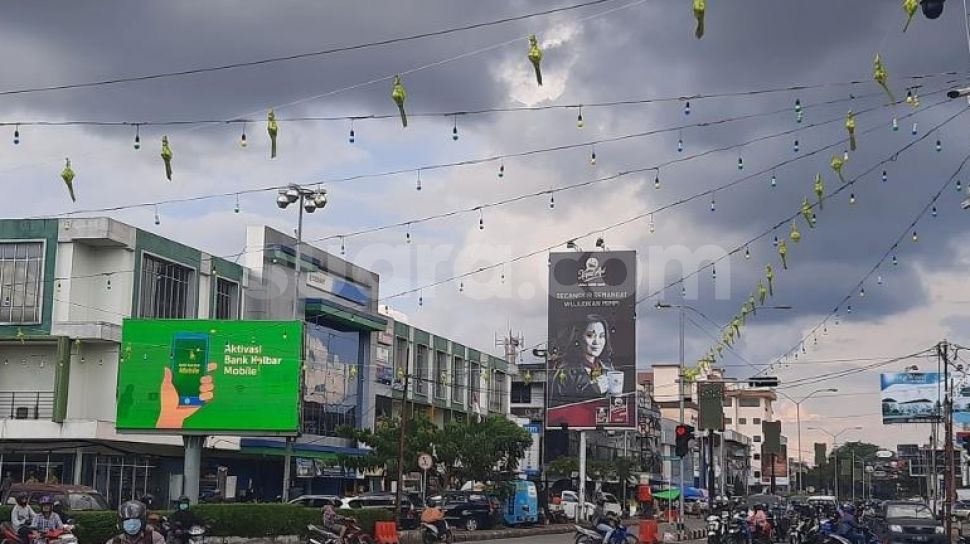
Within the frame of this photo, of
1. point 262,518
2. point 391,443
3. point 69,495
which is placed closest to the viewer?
point 69,495

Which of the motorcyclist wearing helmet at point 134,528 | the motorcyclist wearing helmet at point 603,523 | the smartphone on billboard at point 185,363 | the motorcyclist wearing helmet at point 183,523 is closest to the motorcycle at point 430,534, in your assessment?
the motorcyclist wearing helmet at point 603,523

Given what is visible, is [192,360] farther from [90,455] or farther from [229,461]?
[229,461]

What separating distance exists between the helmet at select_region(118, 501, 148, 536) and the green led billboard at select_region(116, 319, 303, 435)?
2423 centimetres

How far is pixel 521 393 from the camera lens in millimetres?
95062

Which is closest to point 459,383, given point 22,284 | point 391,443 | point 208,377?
point 391,443

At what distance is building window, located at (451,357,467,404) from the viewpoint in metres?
78.2

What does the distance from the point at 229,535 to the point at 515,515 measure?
21.5 metres

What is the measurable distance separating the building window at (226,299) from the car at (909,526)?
29159mm

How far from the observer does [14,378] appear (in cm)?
4525

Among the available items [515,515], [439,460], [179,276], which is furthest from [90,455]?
[515,515]

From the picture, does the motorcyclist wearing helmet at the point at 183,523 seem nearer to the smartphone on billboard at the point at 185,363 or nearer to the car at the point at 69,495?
the car at the point at 69,495

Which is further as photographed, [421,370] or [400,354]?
[421,370]

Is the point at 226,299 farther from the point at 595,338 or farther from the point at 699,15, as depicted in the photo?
the point at 699,15

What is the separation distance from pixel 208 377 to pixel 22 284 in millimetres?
9725
